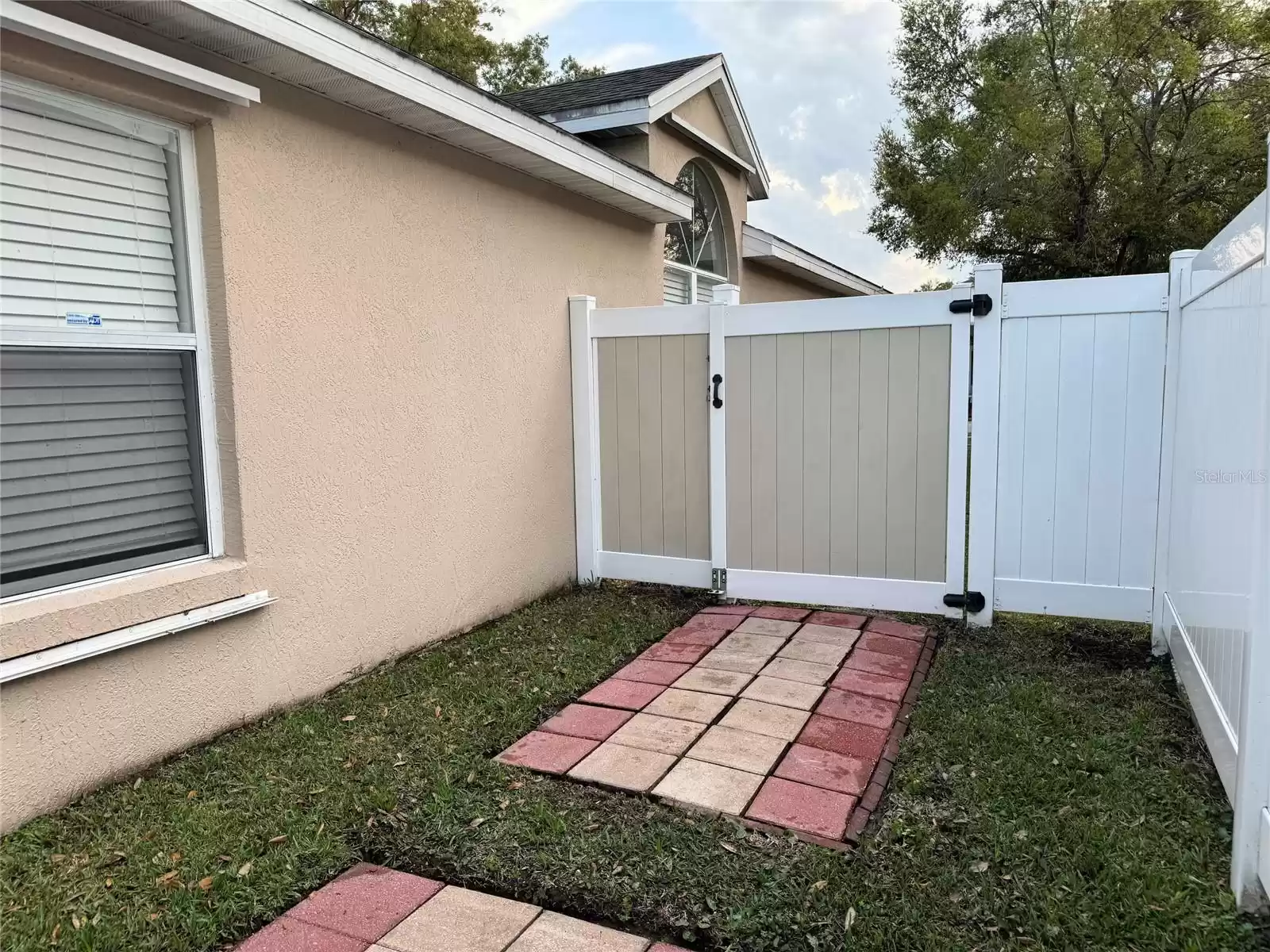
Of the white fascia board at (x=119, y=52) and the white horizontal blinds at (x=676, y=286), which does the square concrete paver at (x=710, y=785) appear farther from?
the white horizontal blinds at (x=676, y=286)

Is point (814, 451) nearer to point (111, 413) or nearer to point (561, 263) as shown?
point (561, 263)

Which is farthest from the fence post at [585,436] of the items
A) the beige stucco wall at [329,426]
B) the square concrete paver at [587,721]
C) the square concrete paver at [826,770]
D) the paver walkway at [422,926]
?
the paver walkway at [422,926]

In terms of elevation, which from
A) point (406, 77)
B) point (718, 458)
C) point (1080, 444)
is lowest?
point (718, 458)

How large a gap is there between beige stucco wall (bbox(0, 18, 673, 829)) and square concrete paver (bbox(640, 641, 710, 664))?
1.09m

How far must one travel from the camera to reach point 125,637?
8.96 ft

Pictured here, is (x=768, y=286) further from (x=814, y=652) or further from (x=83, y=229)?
(x=83, y=229)

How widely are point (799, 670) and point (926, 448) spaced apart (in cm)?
149

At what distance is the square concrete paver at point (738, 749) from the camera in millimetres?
2953

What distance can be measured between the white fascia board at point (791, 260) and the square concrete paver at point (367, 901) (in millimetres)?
8407

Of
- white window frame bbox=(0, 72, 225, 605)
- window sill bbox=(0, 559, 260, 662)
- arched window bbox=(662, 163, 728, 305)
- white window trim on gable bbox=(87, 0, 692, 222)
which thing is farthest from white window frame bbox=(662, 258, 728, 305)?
window sill bbox=(0, 559, 260, 662)

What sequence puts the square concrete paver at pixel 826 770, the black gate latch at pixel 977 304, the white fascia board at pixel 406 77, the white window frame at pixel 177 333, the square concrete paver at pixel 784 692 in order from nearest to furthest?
the white window frame at pixel 177 333
the square concrete paver at pixel 826 770
the white fascia board at pixel 406 77
the square concrete paver at pixel 784 692
the black gate latch at pixel 977 304

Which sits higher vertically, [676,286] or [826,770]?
[676,286]

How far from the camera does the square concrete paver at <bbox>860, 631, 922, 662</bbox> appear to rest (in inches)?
161

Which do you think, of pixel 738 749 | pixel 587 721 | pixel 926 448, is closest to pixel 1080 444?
pixel 926 448
